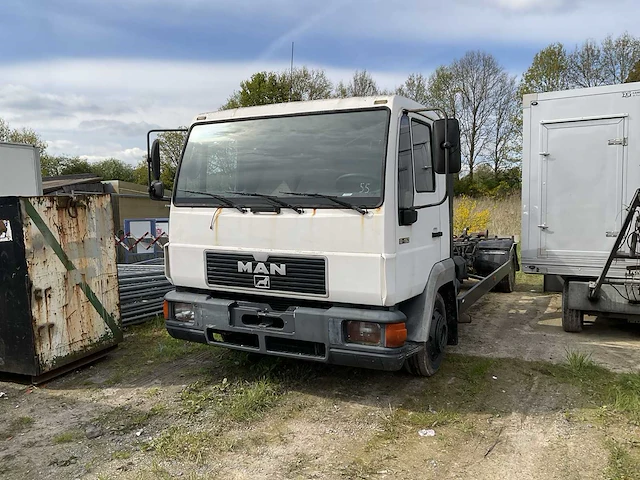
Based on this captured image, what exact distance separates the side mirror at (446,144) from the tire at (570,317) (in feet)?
11.0

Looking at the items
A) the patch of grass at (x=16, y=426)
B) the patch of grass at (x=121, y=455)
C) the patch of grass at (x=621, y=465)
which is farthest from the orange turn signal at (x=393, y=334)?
the patch of grass at (x=16, y=426)

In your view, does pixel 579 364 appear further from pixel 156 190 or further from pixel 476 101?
pixel 476 101

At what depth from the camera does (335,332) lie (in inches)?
151

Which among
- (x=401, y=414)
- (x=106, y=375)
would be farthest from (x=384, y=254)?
(x=106, y=375)

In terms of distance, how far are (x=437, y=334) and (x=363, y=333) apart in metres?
1.16

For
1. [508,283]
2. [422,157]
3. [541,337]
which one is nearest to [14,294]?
[422,157]

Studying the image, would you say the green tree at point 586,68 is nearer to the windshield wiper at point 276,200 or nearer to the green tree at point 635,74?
the green tree at point 635,74

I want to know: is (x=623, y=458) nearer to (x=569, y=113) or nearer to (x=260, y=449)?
(x=260, y=449)

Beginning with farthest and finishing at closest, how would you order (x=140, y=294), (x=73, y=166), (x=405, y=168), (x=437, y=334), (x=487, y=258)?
(x=73, y=166) → (x=487, y=258) → (x=140, y=294) → (x=437, y=334) → (x=405, y=168)

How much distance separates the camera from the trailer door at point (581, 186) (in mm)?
6129

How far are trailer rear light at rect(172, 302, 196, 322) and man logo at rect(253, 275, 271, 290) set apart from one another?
70 cm

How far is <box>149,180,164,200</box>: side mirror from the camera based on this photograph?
4730 millimetres


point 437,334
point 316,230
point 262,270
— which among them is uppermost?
point 316,230

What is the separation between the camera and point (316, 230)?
3.87 metres
